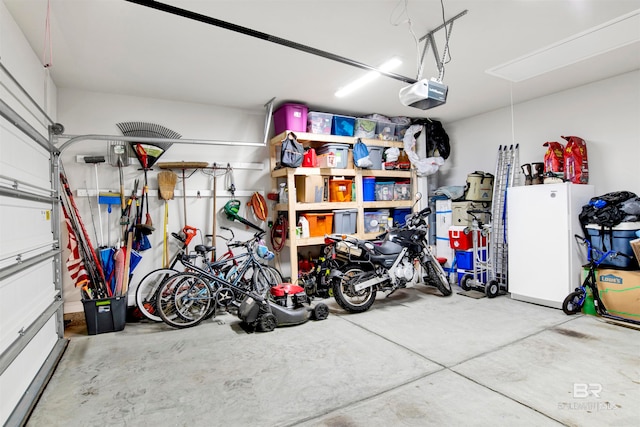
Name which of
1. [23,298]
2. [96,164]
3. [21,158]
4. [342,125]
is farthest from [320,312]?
[96,164]

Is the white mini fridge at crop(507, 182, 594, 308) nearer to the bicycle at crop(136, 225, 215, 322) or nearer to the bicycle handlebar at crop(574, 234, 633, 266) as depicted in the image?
the bicycle handlebar at crop(574, 234, 633, 266)

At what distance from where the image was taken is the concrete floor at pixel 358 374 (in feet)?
6.84

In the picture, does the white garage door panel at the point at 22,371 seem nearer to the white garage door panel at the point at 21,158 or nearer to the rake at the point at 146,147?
the white garage door panel at the point at 21,158

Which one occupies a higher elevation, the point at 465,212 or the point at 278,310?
the point at 465,212

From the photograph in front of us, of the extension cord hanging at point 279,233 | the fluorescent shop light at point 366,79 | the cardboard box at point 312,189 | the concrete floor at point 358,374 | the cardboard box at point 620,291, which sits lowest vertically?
the concrete floor at point 358,374

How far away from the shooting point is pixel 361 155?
517 cm

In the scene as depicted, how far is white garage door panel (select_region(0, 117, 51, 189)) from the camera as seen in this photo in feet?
7.14

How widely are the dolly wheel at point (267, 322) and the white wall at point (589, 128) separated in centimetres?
425

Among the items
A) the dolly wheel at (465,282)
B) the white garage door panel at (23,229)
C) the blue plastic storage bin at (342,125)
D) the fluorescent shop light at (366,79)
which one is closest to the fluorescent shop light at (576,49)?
the fluorescent shop light at (366,79)

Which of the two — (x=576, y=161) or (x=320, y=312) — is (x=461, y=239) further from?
(x=320, y=312)

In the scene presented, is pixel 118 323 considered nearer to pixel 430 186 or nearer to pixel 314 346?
pixel 314 346

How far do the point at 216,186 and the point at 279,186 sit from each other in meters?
0.96

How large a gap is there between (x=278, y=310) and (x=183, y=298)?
1.07 meters

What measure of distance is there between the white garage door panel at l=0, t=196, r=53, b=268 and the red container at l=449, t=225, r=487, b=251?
4934 mm
